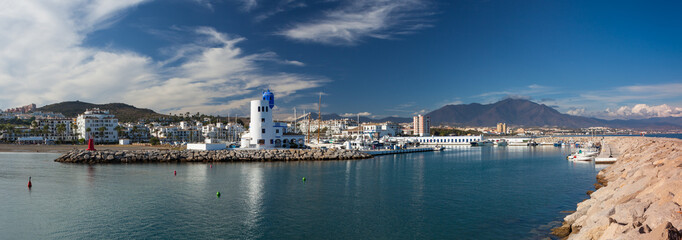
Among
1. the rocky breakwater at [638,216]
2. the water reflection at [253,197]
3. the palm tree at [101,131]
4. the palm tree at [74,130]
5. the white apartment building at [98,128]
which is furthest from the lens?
the palm tree at [74,130]

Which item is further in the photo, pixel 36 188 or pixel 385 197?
pixel 36 188

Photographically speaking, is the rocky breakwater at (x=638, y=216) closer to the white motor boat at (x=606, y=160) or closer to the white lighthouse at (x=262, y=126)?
the white motor boat at (x=606, y=160)

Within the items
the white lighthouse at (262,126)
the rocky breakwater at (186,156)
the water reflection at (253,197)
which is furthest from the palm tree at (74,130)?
the water reflection at (253,197)

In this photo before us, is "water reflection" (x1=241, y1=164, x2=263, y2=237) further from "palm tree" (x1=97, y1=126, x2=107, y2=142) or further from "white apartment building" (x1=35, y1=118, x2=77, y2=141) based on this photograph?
"white apartment building" (x1=35, y1=118, x2=77, y2=141)

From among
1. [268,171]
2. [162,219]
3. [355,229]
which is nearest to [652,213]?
[355,229]

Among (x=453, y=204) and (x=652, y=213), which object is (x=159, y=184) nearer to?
(x=453, y=204)

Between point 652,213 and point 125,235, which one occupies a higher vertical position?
point 652,213

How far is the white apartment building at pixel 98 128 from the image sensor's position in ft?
294

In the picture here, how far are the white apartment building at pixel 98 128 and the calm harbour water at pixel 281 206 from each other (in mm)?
63761

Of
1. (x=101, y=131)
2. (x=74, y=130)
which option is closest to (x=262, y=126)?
(x=101, y=131)

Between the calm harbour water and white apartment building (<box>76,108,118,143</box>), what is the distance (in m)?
63.8

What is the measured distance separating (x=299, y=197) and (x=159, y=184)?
1132cm

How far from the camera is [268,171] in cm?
3653

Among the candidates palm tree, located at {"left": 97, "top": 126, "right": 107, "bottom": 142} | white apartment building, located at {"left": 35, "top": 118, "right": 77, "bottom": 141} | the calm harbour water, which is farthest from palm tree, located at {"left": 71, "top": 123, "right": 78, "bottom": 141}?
the calm harbour water
